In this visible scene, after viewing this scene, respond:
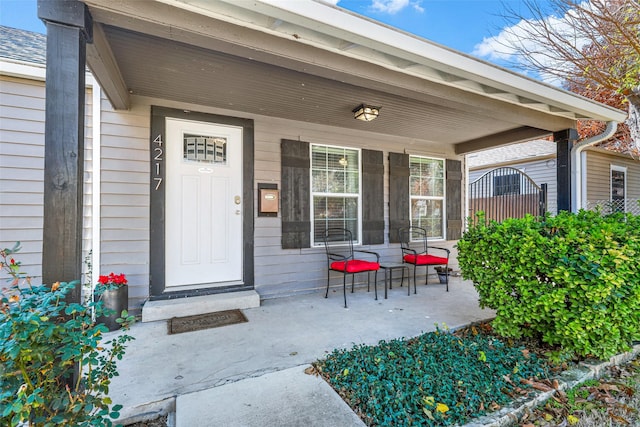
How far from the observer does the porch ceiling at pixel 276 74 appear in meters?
1.78

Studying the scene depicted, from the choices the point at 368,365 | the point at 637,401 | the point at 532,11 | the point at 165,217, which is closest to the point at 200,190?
the point at 165,217

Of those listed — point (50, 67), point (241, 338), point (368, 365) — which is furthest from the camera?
point (241, 338)

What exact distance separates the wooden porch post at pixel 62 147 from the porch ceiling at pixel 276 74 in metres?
0.22

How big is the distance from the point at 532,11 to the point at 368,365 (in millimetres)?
6482

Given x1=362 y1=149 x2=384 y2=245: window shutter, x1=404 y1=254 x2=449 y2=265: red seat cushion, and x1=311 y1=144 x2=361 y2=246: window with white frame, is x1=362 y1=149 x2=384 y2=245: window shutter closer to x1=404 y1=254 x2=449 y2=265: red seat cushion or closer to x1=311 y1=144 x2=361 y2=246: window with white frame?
x1=311 y1=144 x2=361 y2=246: window with white frame

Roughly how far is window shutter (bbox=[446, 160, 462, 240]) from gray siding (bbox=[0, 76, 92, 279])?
547 cm

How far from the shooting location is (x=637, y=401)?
5.96ft

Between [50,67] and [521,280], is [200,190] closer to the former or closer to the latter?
[50,67]

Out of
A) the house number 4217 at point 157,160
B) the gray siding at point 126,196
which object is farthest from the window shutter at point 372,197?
the gray siding at point 126,196

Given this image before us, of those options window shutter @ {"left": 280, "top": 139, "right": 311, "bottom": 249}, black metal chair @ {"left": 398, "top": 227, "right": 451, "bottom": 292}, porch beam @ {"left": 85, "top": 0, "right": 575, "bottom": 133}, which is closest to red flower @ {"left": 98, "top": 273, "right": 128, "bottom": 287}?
window shutter @ {"left": 280, "top": 139, "right": 311, "bottom": 249}

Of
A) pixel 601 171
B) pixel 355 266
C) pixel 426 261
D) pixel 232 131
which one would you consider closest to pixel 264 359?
pixel 355 266

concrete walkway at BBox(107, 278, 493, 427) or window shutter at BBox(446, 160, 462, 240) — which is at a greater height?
window shutter at BBox(446, 160, 462, 240)

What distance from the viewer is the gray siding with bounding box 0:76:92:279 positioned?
2.66 metres

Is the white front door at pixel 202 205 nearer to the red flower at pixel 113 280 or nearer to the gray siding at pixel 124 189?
the gray siding at pixel 124 189
